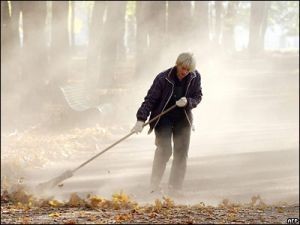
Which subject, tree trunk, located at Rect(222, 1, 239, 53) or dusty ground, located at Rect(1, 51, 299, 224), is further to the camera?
tree trunk, located at Rect(222, 1, 239, 53)

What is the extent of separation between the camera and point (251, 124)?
731 inches

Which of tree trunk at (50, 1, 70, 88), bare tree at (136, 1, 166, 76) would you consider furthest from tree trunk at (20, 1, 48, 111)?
bare tree at (136, 1, 166, 76)

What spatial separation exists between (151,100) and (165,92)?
0.22m

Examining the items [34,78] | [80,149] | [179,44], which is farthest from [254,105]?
[80,149]

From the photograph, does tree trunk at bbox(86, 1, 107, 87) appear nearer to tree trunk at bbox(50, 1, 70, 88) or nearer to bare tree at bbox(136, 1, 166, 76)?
bare tree at bbox(136, 1, 166, 76)

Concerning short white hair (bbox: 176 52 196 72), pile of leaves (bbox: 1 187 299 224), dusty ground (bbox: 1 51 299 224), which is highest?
short white hair (bbox: 176 52 196 72)

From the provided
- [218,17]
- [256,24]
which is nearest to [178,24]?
[256,24]

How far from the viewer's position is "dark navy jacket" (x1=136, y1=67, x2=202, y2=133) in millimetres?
7270

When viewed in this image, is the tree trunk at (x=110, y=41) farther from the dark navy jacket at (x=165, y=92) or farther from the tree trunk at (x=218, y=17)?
the tree trunk at (x=218, y=17)

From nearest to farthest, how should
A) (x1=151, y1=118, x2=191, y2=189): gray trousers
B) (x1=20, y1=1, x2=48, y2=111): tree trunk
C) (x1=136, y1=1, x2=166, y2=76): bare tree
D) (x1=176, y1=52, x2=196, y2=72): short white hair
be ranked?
1. (x1=176, y1=52, x2=196, y2=72): short white hair
2. (x1=151, y1=118, x2=191, y2=189): gray trousers
3. (x1=20, y1=1, x2=48, y2=111): tree trunk
4. (x1=136, y1=1, x2=166, y2=76): bare tree

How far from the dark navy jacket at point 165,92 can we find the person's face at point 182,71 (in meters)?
0.11

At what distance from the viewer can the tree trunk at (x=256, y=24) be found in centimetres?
4119

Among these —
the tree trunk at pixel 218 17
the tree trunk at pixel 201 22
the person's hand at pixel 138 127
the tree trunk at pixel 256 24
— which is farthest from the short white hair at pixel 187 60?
the tree trunk at pixel 256 24

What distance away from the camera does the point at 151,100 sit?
7.46 m
